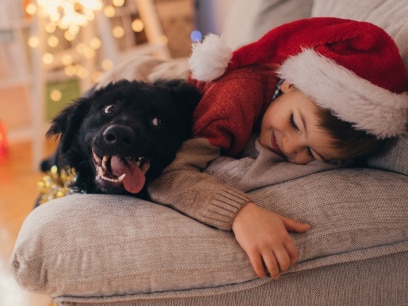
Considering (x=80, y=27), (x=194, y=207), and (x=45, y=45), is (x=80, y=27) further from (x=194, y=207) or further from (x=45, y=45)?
(x=194, y=207)

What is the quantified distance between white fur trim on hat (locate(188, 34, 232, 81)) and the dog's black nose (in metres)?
0.34

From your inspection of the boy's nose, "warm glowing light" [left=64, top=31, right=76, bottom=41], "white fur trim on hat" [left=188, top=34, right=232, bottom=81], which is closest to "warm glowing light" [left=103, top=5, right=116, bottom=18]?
"warm glowing light" [left=64, top=31, right=76, bottom=41]

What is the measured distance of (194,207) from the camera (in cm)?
77

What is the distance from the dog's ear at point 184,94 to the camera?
1.01 m

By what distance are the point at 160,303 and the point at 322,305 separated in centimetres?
32

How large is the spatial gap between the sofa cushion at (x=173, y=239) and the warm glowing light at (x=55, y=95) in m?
2.16

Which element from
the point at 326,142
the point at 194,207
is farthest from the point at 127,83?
the point at 326,142

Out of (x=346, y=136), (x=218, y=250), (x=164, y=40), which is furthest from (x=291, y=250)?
(x=164, y=40)

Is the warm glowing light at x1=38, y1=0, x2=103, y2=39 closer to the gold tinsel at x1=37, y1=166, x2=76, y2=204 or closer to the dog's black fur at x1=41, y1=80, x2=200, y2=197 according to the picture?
the gold tinsel at x1=37, y1=166, x2=76, y2=204

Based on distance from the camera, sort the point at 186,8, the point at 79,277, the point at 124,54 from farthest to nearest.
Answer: the point at 186,8, the point at 124,54, the point at 79,277

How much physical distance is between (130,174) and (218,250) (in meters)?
0.26

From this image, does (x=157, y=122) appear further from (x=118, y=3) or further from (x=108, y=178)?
(x=118, y=3)

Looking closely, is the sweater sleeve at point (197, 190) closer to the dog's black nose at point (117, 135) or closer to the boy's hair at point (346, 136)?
the dog's black nose at point (117, 135)

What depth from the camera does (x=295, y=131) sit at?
38.4 inches
